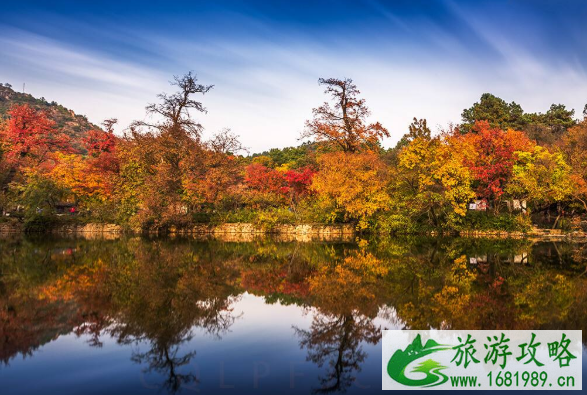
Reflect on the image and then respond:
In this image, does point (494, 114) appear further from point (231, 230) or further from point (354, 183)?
point (231, 230)

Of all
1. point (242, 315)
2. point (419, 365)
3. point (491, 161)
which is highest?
point (491, 161)

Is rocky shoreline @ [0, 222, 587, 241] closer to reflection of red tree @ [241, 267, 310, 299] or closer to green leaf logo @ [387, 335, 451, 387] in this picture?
reflection of red tree @ [241, 267, 310, 299]

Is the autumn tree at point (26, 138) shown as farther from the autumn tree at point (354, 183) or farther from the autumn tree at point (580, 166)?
the autumn tree at point (580, 166)

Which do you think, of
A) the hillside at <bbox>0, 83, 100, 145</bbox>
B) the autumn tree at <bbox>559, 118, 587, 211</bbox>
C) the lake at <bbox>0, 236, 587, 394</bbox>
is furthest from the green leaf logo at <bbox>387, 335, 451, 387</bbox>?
the hillside at <bbox>0, 83, 100, 145</bbox>

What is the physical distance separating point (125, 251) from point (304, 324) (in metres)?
12.1

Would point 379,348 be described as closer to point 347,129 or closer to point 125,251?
point 125,251

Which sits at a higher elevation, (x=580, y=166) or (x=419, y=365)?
(x=580, y=166)

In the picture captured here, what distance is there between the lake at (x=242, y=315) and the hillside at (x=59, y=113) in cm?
7181

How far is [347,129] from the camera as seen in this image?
2616 cm

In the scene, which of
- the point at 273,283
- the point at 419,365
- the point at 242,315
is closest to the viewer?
the point at 419,365

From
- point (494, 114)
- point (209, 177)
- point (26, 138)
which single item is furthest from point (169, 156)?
point (494, 114)

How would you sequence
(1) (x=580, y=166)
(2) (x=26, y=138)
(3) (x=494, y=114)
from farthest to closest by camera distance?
(3) (x=494, y=114) → (2) (x=26, y=138) → (1) (x=580, y=166)

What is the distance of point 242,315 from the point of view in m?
7.53

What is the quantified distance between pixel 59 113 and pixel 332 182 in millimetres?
83771
